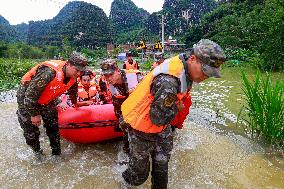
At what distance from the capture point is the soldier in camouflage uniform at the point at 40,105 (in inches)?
140

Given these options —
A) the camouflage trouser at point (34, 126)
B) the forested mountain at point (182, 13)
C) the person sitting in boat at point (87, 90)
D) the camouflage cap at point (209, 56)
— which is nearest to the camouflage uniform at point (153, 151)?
the camouflage cap at point (209, 56)

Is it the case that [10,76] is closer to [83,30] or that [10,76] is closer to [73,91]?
[73,91]

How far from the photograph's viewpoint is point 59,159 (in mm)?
4344

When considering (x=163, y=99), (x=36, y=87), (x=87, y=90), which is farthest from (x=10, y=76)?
(x=163, y=99)

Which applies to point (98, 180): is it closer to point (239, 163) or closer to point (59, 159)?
point (59, 159)

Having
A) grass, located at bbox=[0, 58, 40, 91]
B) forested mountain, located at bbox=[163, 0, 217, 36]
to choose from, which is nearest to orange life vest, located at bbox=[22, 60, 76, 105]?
grass, located at bbox=[0, 58, 40, 91]

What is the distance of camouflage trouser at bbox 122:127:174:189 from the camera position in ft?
8.72

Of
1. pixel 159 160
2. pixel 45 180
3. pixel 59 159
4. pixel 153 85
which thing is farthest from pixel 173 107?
pixel 59 159

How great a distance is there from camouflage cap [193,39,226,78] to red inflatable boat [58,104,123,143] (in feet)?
7.68

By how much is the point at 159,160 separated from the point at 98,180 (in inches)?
51.1

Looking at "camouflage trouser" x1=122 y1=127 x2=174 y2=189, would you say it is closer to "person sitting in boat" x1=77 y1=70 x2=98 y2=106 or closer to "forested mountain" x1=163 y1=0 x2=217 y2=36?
"person sitting in boat" x1=77 y1=70 x2=98 y2=106

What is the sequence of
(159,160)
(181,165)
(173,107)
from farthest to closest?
(181,165)
(159,160)
(173,107)

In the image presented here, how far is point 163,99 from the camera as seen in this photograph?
2.21 metres

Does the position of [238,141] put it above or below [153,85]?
below
